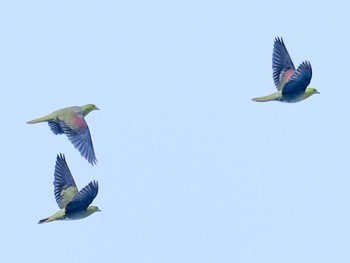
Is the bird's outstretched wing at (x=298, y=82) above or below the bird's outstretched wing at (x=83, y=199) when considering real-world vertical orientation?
above

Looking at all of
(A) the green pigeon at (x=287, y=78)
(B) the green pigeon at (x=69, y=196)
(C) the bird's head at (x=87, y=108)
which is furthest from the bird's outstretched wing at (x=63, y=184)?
(A) the green pigeon at (x=287, y=78)


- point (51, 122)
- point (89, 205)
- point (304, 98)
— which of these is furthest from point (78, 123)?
point (304, 98)

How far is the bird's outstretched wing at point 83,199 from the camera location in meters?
28.4

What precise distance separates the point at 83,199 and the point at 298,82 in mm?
6112

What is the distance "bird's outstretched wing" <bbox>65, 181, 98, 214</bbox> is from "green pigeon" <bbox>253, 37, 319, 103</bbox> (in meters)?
5.53

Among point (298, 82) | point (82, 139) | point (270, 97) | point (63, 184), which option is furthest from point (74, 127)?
point (298, 82)

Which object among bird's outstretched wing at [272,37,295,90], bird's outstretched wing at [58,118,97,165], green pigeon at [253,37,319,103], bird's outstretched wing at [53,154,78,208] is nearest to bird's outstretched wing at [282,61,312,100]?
green pigeon at [253,37,319,103]

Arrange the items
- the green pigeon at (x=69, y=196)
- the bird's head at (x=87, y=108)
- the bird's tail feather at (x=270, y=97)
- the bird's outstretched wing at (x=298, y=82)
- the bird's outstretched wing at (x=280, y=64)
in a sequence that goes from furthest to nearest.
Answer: the bird's outstretched wing at (x=280, y=64) < the bird's head at (x=87, y=108) < the bird's tail feather at (x=270, y=97) < the bird's outstretched wing at (x=298, y=82) < the green pigeon at (x=69, y=196)

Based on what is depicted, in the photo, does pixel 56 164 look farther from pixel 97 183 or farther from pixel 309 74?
pixel 309 74

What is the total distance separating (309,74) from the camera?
3106 cm

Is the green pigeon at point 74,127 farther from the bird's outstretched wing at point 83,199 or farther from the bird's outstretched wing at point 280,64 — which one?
the bird's outstretched wing at point 280,64

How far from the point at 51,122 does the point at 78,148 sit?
4.04 ft

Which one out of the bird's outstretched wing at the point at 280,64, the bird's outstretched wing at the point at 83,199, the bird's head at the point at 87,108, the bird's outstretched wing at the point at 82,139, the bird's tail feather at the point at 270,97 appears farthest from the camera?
the bird's outstretched wing at the point at 280,64

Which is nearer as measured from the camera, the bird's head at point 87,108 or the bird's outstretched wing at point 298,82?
the bird's outstretched wing at point 298,82
